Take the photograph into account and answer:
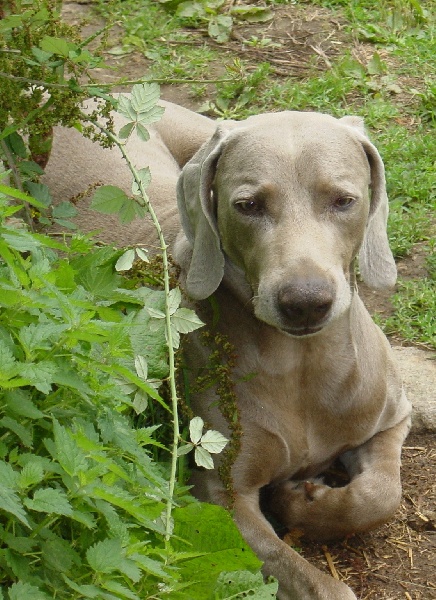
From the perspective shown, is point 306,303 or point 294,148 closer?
point 306,303

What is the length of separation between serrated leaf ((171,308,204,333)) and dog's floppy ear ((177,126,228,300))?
29cm

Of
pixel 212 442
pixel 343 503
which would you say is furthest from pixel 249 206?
pixel 343 503

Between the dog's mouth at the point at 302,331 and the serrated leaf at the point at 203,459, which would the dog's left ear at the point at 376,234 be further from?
the serrated leaf at the point at 203,459

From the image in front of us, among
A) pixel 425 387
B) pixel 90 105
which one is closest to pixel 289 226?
pixel 425 387

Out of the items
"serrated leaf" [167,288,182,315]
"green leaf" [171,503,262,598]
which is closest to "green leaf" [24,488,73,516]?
"green leaf" [171,503,262,598]

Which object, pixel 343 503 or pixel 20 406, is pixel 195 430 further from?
pixel 20 406

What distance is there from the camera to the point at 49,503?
7.32ft

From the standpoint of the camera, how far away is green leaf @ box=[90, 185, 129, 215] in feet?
11.5

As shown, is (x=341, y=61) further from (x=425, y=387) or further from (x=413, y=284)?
(x=425, y=387)

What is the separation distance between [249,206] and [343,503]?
0.99 m

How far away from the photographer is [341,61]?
6262 mm

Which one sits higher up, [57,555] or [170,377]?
[57,555]

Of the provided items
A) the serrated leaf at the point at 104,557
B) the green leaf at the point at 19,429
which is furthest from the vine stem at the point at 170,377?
the green leaf at the point at 19,429

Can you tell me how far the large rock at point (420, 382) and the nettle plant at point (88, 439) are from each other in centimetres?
108
